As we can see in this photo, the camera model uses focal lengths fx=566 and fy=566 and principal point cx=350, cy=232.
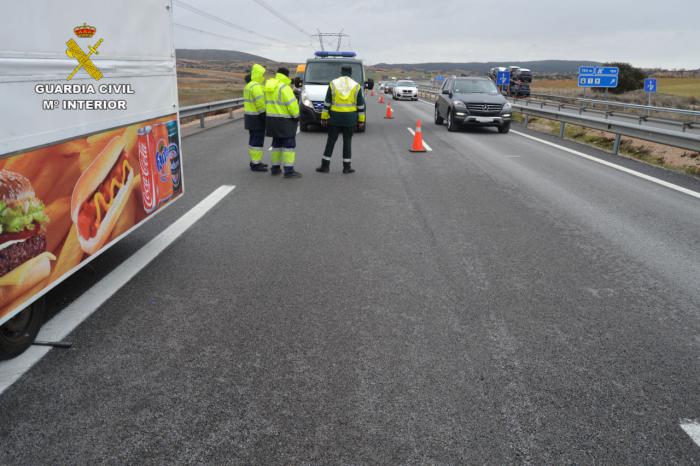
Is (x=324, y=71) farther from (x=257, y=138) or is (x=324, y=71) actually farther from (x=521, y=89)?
(x=521, y=89)

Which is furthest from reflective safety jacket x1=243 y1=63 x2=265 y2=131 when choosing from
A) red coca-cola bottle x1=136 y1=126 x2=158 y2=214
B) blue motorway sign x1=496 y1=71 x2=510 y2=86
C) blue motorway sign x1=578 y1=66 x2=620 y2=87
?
blue motorway sign x1=496 y1=71 x2=510 y2=86

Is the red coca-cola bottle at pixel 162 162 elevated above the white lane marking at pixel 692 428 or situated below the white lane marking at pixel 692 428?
above

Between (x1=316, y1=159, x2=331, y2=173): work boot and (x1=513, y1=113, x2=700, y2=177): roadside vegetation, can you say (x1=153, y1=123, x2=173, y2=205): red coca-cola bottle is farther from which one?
(x1=513, y1=113, x2=700, y2=177): roadside vegetation

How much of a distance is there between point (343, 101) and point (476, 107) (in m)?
8.71

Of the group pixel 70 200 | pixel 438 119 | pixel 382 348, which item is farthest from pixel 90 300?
pixel 438 119

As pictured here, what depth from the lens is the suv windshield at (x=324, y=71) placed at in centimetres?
1841

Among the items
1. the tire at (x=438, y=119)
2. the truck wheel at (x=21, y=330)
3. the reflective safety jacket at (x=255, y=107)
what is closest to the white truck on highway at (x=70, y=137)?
the truck wheel at (x=21, y=330)

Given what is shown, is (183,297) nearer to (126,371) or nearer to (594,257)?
(126,371)

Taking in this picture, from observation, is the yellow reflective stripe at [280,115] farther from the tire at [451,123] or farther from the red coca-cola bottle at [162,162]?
the tire at [451,123]

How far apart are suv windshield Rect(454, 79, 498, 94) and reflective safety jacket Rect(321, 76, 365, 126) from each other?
378 inches

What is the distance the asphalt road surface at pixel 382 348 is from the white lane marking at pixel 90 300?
0.08m

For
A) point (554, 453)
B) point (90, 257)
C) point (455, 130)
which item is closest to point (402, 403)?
point (554, 453)

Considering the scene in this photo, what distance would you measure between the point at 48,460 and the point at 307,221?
4557 millimetres

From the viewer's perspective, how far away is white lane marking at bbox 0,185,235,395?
3287 mm
